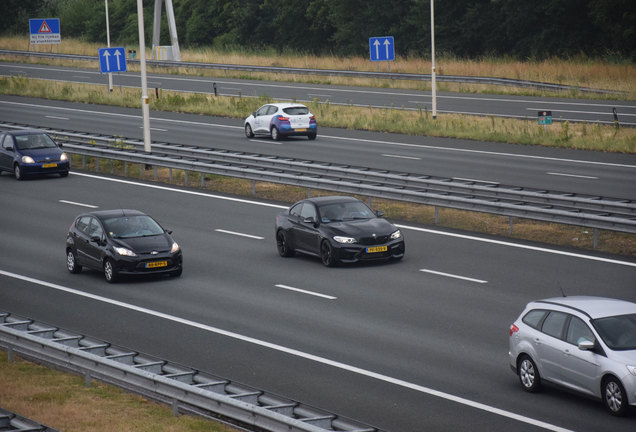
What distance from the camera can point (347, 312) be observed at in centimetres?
1802

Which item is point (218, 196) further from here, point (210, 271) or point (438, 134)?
point (438, 134)

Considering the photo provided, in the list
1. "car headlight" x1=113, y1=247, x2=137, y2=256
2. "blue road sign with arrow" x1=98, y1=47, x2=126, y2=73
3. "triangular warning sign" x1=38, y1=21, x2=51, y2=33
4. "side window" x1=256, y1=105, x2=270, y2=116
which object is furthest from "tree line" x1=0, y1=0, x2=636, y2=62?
"car headlight" x1=113, y1=247, x2=137, y2=256

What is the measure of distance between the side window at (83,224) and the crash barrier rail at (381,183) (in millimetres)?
8961

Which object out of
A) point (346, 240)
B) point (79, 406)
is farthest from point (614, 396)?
point (346, 240)

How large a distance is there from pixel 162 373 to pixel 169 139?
101 feet

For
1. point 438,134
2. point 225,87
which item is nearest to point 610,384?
point 438,134

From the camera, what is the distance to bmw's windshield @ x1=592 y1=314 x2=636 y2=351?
504 inches

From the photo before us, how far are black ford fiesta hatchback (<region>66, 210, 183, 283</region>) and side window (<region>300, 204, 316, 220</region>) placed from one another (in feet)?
10.5

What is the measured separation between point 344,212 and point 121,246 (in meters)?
5.02

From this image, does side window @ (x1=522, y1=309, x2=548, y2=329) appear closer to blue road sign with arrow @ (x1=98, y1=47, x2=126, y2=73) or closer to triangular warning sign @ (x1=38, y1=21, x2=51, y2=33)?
blue road sign with arrow @ (x1=98, y1=47, x2=126, y2=73)

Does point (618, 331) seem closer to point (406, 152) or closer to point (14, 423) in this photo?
point (14, 423)

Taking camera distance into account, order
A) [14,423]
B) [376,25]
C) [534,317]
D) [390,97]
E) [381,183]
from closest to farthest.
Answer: [14,423] → [534,317] → [381,183] → [390,97] → [376,25]

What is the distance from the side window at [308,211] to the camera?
22953 millimetres

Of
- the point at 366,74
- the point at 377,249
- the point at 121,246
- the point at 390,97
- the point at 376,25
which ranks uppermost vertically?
the point at 376,25
